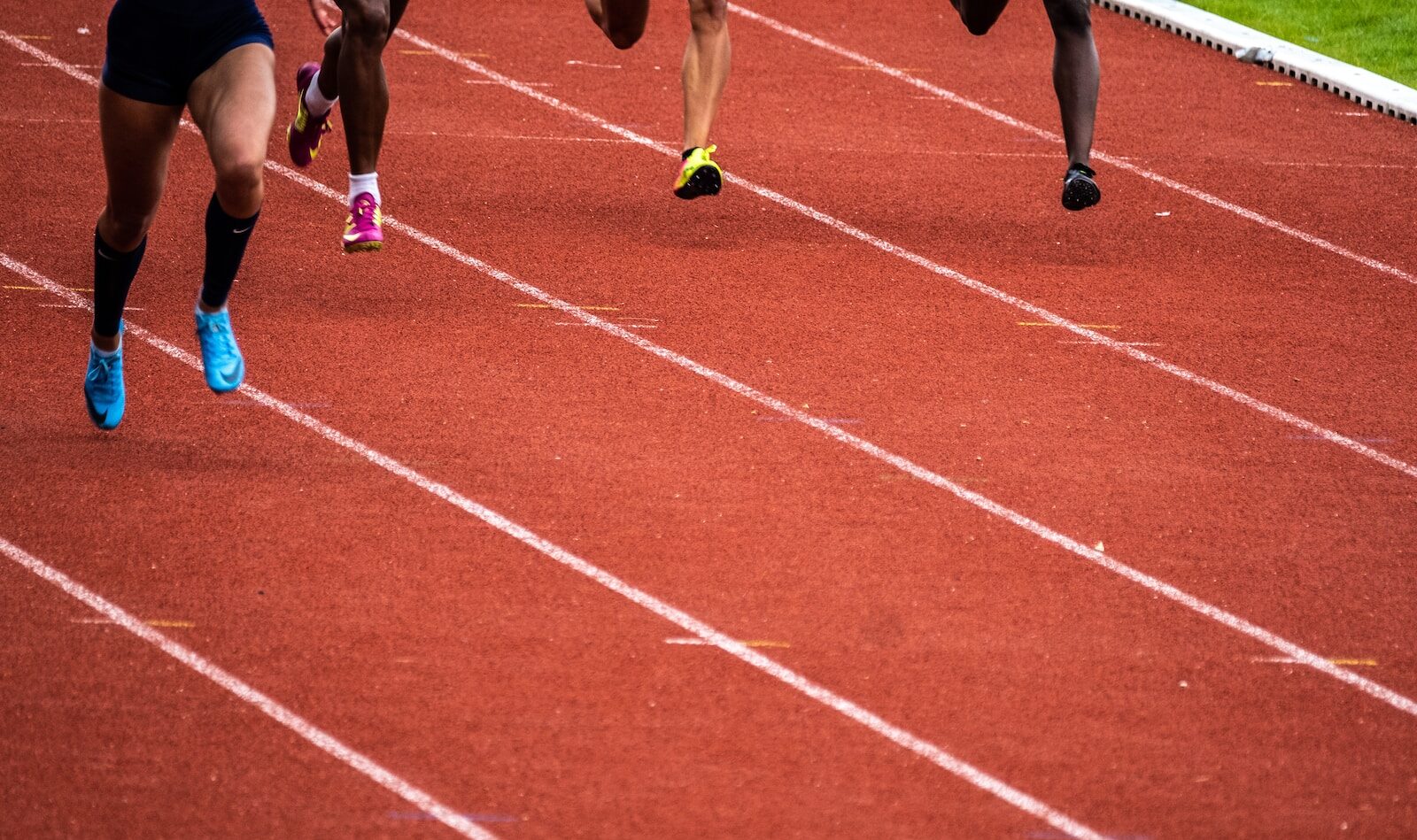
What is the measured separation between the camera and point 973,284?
6582 mm

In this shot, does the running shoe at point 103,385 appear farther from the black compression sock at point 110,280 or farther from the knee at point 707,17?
the knee at point 707,17

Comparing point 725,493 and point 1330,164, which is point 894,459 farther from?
point 1330,164

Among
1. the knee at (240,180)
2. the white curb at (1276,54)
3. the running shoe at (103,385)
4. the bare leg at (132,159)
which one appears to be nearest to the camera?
the knee at (240,180)

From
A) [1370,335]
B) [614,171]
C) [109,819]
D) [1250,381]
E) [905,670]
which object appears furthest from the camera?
[614,171]

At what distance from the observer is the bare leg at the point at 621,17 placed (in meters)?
6.23

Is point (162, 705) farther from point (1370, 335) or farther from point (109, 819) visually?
point (1370, 335)

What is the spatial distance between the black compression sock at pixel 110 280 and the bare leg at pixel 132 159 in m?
0.03

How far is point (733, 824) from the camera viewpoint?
11.8 ft

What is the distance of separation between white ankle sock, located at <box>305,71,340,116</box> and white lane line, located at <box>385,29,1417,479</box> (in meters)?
1.85

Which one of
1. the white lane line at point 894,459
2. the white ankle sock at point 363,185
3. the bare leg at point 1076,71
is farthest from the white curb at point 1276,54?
the white ankle sock at point 363,185

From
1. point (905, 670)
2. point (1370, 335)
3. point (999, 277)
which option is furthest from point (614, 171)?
point (905, 670)

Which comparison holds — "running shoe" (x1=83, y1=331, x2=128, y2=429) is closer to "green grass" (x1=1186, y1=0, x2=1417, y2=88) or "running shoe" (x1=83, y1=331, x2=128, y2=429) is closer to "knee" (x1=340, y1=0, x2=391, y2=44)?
"knee" (x1=340, y1=0, x2=391, y2=44)

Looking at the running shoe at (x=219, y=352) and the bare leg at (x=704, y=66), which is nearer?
the running shoe at (x=219, y=352)

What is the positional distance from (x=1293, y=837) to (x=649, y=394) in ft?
8.43
